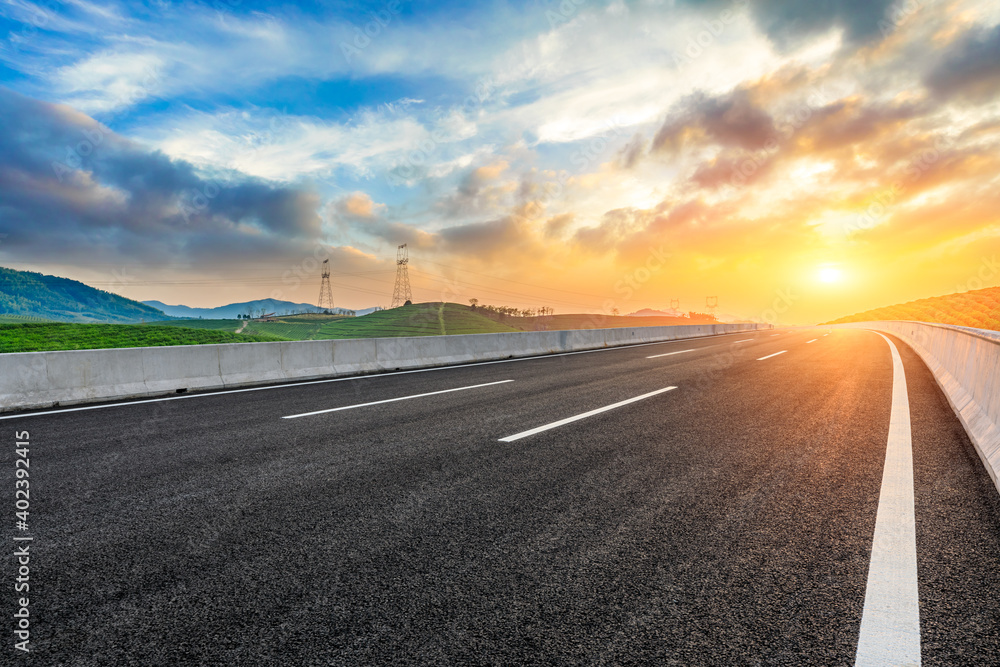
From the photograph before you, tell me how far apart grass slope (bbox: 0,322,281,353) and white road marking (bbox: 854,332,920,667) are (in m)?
36.1

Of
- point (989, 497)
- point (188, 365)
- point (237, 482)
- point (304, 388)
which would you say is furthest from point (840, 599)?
point (188, 365)

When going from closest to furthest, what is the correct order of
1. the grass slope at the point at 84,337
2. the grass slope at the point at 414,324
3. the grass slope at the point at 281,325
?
the grass slope at the point at 84,337 → the grass slope at the point at 414,324 → the grass slope at the point at 281,325

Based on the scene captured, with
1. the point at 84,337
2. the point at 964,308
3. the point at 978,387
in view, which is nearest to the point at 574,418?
the point at 978,387

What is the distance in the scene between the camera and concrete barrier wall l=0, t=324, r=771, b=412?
784 centimetres

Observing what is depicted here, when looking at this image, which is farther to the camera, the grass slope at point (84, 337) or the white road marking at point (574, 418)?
the grass slope at point (84, 337)

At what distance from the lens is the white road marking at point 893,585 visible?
196 cm

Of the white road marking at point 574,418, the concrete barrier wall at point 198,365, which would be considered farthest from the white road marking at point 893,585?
the concrete barrier wall at point 198,365

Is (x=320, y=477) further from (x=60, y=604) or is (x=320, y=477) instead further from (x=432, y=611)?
(x=432, y=611)

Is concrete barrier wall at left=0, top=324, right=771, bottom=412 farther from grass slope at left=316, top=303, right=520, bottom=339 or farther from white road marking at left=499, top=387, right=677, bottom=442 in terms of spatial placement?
grass slope at left=316, top=303, right=520, bottom=339

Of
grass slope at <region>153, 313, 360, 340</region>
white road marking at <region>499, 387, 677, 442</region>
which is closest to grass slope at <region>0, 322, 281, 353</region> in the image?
white road marking at <region>499, 387, 677, 442</region>

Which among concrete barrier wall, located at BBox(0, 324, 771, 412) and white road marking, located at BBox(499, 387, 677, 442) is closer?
white road marking, located at BBox(499, 387, 677, 442)

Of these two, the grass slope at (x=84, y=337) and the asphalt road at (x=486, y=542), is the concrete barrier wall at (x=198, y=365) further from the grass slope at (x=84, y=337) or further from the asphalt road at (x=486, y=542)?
the grass slope at (x=84, y=337)

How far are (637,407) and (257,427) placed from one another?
4896 mm

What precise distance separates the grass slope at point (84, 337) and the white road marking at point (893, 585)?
3609 centimetres
